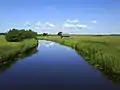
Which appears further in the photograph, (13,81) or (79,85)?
(13,81)

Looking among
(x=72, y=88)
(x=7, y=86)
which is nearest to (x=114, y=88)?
(x=72, y=88)

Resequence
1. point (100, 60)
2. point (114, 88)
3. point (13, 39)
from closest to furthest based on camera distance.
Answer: point (114, 88) → point (100, 60) → point (13, 39)

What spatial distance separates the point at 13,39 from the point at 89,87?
201 ft

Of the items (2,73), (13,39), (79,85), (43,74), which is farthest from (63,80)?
(13,39)

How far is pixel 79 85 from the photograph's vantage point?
19.8 meters

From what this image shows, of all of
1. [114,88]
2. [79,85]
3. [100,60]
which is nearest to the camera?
[114,88]

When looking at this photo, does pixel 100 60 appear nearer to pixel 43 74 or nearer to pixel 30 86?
pixel 43 74

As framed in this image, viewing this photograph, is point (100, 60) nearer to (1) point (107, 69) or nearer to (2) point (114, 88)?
(1) point (107, 69)

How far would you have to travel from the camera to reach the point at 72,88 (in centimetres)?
1878

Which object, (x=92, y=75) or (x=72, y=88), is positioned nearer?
(x=72, y=88)

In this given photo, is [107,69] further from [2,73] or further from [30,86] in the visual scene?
[2,73]

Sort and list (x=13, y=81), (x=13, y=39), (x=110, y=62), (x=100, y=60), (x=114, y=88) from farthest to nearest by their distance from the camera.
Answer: (x=13, y=39), (x=100, y=60), (x=110, y=62), (x=13, y=81), (x=114, y=88)

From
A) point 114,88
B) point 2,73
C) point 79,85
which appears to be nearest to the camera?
point 114,88

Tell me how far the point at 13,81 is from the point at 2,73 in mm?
4626
